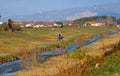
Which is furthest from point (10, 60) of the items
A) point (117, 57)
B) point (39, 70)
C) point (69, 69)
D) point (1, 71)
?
point (69, 69)

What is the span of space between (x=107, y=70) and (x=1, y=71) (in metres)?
14.1

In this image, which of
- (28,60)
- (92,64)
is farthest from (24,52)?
(92,64)

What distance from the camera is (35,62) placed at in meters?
34.5

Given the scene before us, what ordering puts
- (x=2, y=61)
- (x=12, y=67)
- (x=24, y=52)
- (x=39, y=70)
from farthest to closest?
(x=2, y=61), (x=12, y=67), (x=24, y=52), (x=39, y=70)

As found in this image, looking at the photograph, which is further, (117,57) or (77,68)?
(117,57)

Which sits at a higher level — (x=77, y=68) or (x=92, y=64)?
(x=77, y=68)

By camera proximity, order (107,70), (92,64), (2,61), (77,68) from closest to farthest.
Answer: (77,68) < (107,70) < (92,64) < (2,61)

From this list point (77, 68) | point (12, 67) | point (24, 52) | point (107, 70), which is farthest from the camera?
point (12, 67)

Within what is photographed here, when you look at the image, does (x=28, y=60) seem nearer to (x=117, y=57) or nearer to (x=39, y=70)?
(x=39, y=70)

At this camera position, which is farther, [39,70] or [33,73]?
[39,70]

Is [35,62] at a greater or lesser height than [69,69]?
lesser

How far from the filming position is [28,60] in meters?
33.5

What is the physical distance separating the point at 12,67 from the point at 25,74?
30.0 ft

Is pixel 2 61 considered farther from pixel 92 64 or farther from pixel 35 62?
pixel 92 64
